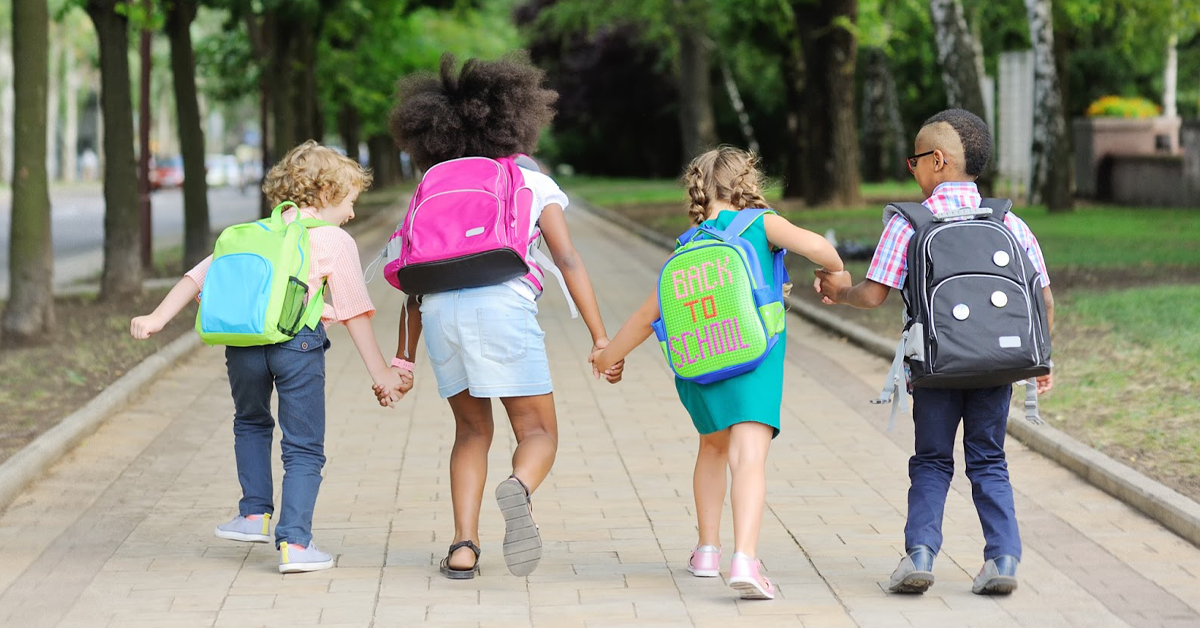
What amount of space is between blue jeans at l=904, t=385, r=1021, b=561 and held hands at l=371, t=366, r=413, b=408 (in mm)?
1678

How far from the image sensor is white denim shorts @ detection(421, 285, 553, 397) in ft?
16.6

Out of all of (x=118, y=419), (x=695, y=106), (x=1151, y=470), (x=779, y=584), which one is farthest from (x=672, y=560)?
(x=695, y=106)

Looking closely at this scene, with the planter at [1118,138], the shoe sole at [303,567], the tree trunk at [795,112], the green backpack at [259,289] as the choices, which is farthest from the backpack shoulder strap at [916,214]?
the tree trunk at [795,112]

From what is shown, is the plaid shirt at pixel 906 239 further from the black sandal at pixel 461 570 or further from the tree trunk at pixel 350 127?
the tree trunk at pixel 350 127

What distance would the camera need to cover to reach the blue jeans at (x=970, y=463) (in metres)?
5.01

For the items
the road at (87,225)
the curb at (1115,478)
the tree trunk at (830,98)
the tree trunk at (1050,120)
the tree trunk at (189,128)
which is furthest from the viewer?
the tree trunk at (830,98)

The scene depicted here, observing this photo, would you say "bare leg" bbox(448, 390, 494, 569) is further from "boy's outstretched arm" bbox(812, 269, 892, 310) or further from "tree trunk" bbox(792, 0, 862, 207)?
"tree trunk" bbox(792, 0, 862, 207)

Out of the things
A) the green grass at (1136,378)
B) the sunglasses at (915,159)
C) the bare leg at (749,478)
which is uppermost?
the sunglasses at (915,159)

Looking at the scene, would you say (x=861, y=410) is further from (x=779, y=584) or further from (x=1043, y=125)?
(x=1043, y=125)

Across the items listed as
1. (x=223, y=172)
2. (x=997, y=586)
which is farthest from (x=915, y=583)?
(x=223, y=172)

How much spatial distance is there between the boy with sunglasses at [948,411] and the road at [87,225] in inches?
439

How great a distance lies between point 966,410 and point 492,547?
190 cm

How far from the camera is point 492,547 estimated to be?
5.95 metres

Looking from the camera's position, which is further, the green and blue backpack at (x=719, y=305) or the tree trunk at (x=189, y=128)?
the tree trunk at (x=189, y=128)
